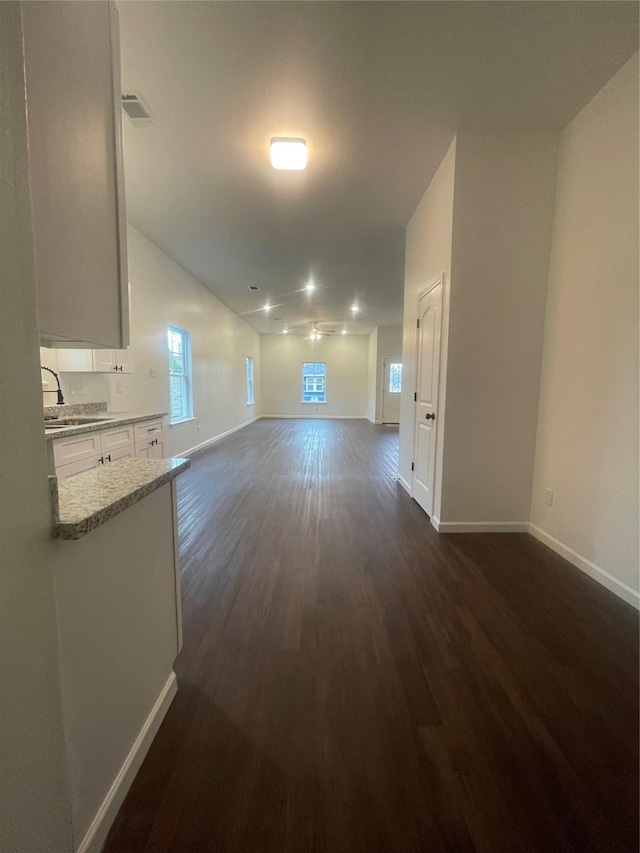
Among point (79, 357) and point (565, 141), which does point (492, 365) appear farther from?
point (79, 357)

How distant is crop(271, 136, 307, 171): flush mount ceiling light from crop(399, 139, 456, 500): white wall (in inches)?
43.3

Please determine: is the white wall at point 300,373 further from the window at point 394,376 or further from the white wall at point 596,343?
the white wall at point 596,343

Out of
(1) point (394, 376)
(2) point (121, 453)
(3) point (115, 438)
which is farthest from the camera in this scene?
(1) point (394, 376)

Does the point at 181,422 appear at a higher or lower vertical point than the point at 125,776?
higher

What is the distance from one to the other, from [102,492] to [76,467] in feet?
5.54

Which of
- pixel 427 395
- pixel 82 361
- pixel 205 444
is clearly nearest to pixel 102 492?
pixel 82 361

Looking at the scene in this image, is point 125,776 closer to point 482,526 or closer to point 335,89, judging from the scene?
point 482,526

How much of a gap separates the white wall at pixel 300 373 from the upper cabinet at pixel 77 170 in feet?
34.6

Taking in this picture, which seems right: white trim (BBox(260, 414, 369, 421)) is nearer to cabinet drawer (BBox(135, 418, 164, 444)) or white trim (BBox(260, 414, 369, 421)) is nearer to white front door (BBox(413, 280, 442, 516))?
cabinet drawer (BBox(135, 418, 164, 444))

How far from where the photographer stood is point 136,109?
7.14ft

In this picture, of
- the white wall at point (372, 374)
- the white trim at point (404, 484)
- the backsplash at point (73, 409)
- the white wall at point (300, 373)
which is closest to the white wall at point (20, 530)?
the backsplash at point (73, 409)

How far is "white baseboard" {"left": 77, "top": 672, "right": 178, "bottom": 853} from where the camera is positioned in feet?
2.81

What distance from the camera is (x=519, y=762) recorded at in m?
1.10

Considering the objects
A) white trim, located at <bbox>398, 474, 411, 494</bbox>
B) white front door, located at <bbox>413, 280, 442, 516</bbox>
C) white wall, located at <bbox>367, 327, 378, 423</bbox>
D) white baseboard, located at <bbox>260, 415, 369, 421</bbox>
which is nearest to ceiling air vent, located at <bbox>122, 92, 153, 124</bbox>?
white front door, located at <bbox>413, 280, 442, 516</bbox>
